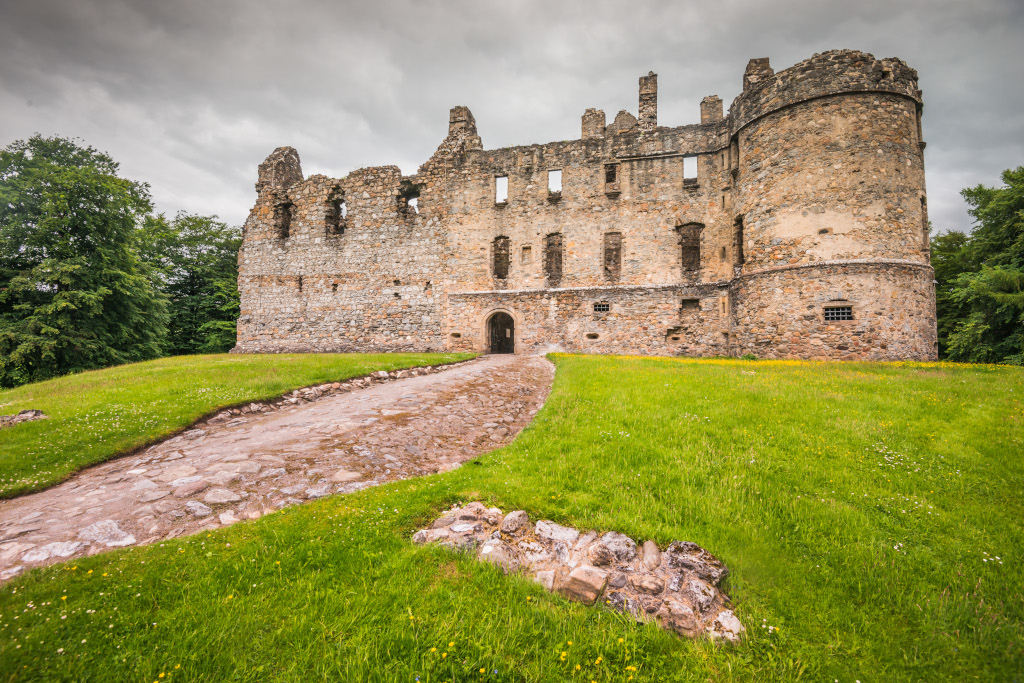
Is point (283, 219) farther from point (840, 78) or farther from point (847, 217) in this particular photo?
point (847, 217)

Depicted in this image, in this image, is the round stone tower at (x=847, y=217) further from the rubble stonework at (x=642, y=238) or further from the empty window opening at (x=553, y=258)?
the empty window opening at (x=553, y=258)

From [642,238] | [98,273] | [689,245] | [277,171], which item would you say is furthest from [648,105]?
[98,273]

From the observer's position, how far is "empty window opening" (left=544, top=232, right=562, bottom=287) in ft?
79.2

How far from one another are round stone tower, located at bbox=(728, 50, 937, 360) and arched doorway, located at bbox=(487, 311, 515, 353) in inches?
589

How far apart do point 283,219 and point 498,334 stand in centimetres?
1694

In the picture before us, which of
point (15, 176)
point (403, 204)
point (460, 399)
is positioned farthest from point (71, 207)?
point (460, 399)

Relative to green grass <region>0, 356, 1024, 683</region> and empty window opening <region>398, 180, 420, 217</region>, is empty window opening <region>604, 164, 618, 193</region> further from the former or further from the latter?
green grass <region>0, 356, 1024, 683</region>

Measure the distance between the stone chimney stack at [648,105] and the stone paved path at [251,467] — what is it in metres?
19.7

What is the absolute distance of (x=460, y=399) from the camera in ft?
35.8

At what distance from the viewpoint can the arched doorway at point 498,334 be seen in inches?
1024

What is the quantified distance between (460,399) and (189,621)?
797 cm

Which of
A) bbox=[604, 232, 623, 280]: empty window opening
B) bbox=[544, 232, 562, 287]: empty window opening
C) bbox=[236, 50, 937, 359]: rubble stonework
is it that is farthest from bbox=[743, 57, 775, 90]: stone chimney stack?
bbox=[544, 232, 562, 287]: empty window opening

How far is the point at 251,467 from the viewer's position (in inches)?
241

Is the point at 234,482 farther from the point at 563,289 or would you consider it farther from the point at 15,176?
the point at 15,176
